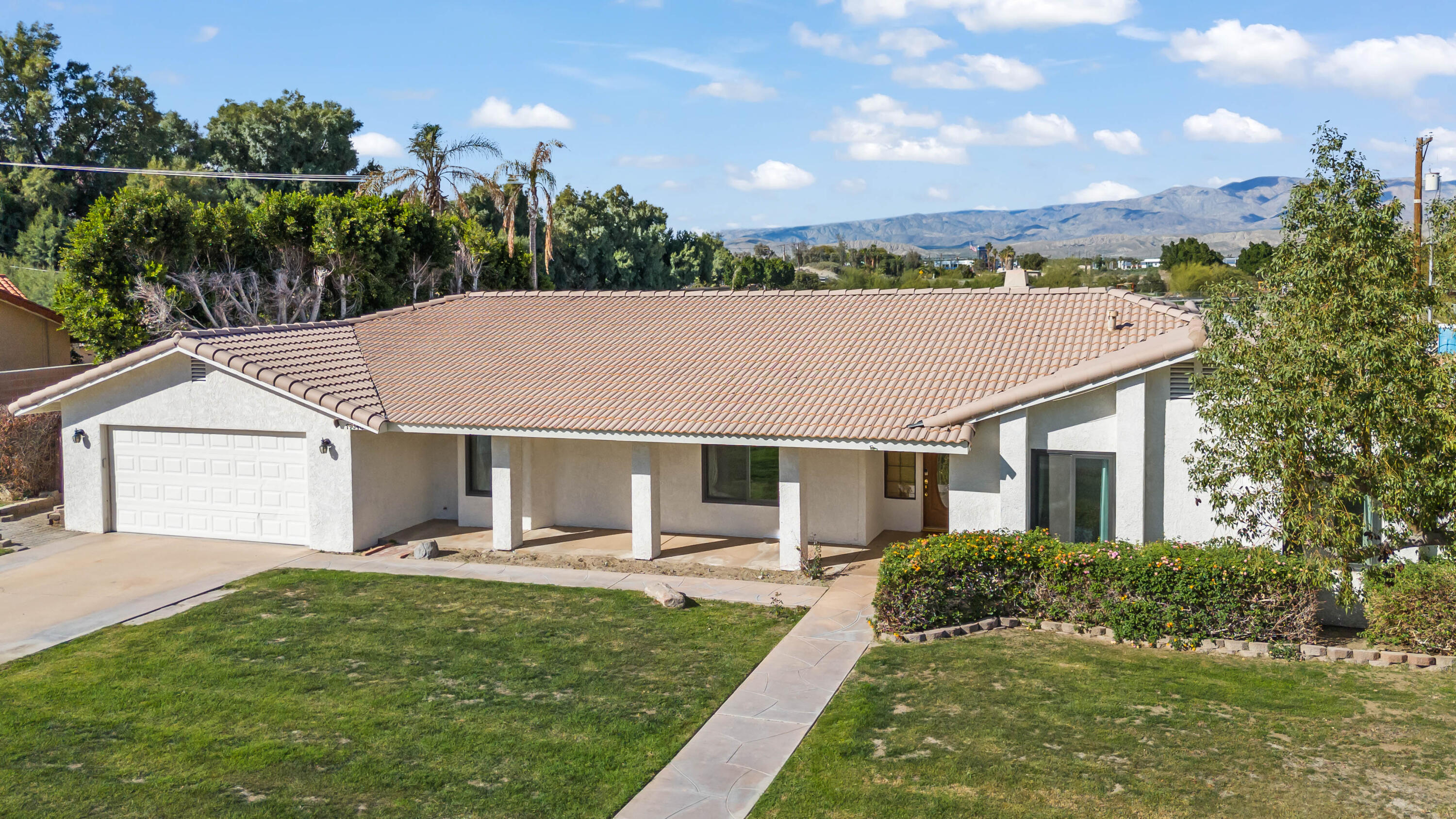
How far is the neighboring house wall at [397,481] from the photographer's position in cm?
1858

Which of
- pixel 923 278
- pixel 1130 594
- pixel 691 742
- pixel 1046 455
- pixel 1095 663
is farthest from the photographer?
pixel 923 278

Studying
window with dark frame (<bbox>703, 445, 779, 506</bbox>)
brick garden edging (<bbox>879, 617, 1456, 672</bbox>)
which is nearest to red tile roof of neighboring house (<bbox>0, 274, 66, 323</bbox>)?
window with dark frame (<bbox>703, 445, 779, 506</bbox>)

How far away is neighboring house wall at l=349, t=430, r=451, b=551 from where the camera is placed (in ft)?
61.0

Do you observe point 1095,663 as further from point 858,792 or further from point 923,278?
point 923,278

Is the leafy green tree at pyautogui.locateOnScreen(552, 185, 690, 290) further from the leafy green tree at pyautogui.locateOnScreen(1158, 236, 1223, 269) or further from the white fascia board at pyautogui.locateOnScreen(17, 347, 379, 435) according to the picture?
the white fascia board at pyautogui.locateOnScreen(17, 347, 379, 435)

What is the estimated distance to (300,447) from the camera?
18625 millimetres

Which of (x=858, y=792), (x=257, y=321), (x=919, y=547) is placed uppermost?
(x=257, y=321)

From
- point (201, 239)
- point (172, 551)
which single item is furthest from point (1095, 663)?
point (201, 239)

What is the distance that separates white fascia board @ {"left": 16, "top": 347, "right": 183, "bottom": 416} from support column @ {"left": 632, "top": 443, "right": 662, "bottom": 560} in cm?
809

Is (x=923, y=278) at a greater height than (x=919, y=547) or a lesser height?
Result: greater

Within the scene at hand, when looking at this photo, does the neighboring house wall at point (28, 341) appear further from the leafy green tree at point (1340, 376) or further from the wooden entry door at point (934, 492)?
the leafy green tree at point (1340, 376)

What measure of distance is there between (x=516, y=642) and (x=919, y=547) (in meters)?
5.31

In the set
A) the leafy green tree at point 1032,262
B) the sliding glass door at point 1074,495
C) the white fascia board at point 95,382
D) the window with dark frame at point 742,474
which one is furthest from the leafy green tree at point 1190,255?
the white fascia board at point 95,382

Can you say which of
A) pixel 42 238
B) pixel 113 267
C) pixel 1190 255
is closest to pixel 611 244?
pixel 42 238
